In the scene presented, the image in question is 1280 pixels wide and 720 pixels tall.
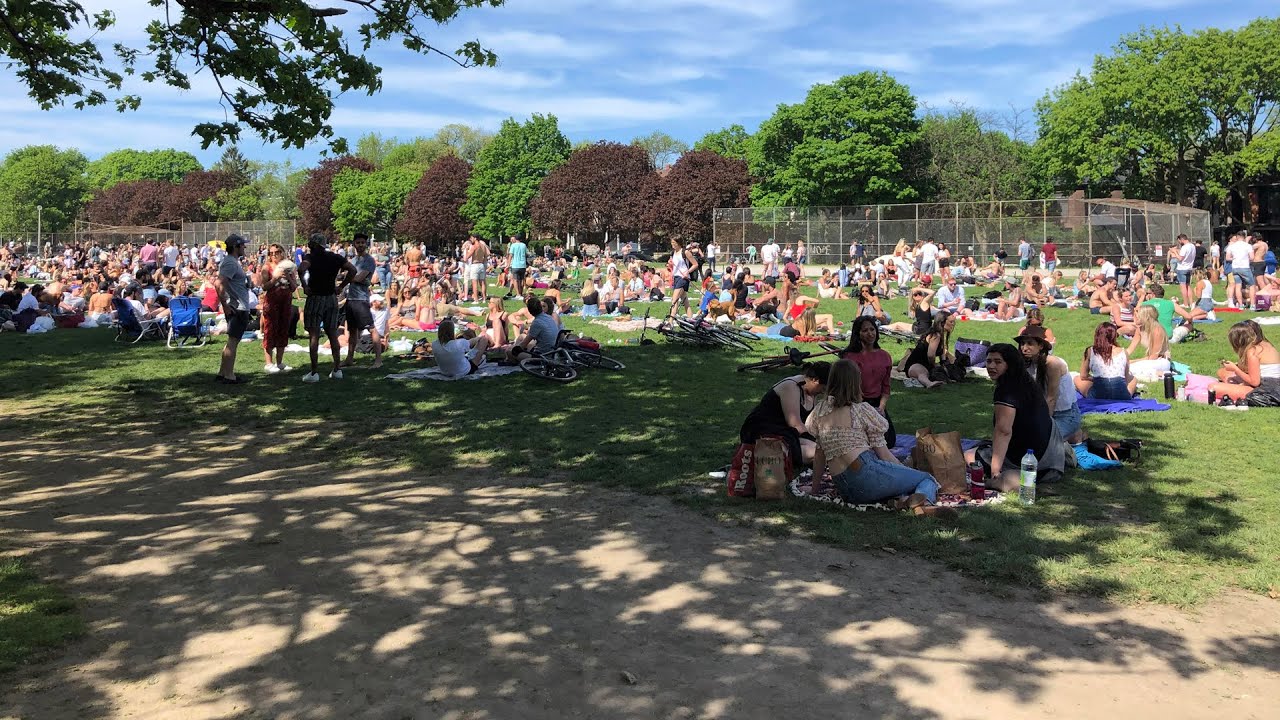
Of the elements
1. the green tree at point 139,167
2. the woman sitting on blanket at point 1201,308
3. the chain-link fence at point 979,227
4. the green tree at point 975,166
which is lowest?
the woman sitting on blanket at point 1201,308

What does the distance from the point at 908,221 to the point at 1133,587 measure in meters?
38.6

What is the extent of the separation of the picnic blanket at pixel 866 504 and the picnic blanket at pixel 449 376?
254 inches

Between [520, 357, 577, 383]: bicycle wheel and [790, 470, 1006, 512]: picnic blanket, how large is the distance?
5.66 m

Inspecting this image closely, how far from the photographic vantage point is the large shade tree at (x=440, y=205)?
87125 mm

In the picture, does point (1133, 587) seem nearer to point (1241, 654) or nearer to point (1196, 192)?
point (1241, 654)

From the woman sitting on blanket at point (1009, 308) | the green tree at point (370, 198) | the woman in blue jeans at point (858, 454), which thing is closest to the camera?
the woman in blue jeans at point (858, 454)

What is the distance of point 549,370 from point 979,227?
1286 inches

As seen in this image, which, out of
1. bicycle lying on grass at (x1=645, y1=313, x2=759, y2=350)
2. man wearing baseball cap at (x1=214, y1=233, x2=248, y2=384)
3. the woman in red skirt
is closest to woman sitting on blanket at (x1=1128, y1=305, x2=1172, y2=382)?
bicycle lying on grass at (x1=645, y1=313, x2=759, y2=350)

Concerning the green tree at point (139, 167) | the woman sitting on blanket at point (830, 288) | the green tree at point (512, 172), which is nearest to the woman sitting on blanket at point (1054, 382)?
the woman sitting on blanket at point (830, 288)

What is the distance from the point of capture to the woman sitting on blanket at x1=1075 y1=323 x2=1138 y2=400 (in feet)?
34.0

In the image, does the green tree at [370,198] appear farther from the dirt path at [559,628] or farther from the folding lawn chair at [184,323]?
the dirt path at [559,628]

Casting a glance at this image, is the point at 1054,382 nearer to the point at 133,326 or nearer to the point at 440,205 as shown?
the point at 133,326

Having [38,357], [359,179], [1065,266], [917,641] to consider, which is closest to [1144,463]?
[917,641]

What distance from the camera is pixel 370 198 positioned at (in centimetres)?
9719
